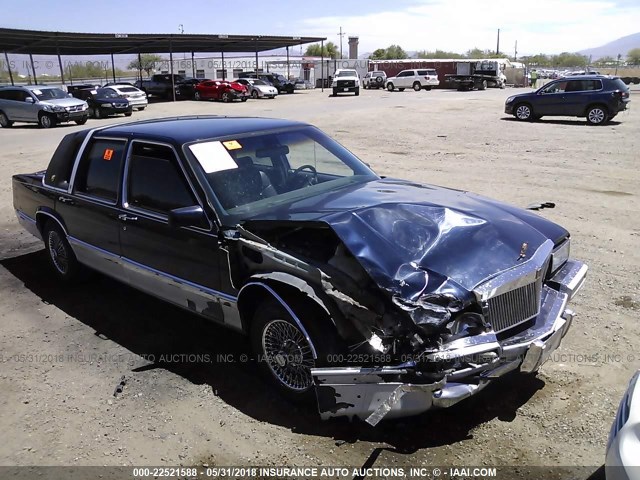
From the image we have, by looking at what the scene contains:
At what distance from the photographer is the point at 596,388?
12.3 ft

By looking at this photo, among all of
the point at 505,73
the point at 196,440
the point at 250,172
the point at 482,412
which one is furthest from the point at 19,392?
the point at 505,73

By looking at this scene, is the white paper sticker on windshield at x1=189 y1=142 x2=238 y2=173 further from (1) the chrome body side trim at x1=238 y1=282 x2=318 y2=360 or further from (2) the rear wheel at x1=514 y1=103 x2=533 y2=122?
(2) the rear wheel at x1=514 y1=103 x2=533 y2=122

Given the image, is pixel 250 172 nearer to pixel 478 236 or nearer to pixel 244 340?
pixel 244 340

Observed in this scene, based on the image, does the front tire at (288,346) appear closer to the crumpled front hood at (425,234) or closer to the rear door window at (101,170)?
the crumpled front hood at (425,234)

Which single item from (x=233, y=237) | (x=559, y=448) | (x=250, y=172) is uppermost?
(x=250, y=172)

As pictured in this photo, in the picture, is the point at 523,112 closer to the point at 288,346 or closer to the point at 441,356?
the point at 288,346

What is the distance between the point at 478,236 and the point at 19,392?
3392mm

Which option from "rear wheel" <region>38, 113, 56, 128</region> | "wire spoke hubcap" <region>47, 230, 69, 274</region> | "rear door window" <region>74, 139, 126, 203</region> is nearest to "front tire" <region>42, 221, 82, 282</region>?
"wire spoke hubcap" <region>47, 230, 69, 274</region>

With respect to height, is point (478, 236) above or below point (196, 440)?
A: above

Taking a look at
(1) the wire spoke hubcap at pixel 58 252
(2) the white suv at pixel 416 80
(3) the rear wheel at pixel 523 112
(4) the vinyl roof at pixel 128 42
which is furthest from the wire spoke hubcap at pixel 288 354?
(2) the white suv at pixel 416 80

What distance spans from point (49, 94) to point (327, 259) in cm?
2499

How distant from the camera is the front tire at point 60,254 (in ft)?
18.6

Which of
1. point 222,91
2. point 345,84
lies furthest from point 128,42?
point 345,84

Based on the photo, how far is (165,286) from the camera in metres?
4.39
